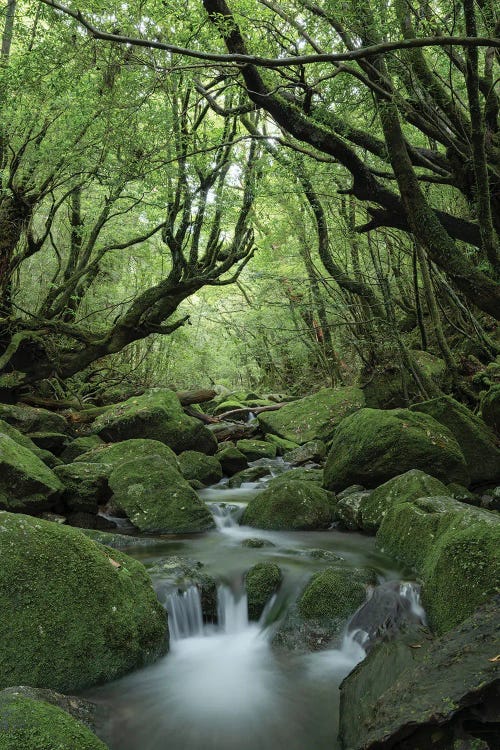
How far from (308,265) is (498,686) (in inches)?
526

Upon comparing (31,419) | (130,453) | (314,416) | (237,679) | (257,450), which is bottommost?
(237,679)

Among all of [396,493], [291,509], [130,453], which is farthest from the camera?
[130,453]

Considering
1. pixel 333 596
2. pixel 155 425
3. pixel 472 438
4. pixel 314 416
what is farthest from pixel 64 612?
pixel 314 416

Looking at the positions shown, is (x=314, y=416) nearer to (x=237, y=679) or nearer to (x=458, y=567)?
(x=237, y=679)

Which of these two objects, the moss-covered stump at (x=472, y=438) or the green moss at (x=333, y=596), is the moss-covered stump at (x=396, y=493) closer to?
the green moss at (x=333, y=596)

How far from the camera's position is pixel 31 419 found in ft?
35.7

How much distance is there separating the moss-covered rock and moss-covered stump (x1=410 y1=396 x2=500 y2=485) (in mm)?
6633

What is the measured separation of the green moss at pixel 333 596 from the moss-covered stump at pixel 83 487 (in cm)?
390

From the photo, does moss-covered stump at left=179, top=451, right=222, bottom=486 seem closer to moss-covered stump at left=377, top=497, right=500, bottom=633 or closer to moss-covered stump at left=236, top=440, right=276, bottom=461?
moss-covered stump at left=236, top=440, right=276, bottom=461

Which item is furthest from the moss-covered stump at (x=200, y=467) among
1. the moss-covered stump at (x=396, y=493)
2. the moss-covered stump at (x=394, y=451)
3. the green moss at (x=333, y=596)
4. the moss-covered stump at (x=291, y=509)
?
the green moss at (x=333, y=596)

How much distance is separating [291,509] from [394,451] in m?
1.77

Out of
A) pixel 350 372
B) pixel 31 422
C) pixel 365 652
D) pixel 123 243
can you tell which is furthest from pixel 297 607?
pixel 350 372

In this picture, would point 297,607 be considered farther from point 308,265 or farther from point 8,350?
point 308,265

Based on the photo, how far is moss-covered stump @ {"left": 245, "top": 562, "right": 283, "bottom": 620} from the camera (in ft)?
15.6
